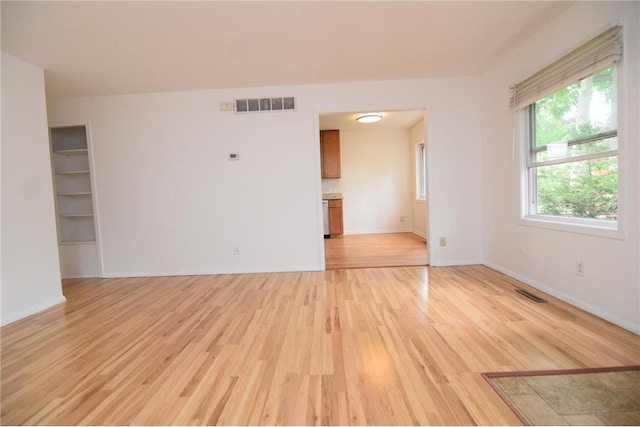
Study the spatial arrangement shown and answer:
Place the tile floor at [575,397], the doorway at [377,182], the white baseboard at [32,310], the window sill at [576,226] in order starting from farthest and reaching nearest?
the doorway at [377,182], the white baseboard at [32,310], the window sill at [576,226], the tile floor at [575,397]

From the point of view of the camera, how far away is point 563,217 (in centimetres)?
253

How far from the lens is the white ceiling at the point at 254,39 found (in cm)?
213

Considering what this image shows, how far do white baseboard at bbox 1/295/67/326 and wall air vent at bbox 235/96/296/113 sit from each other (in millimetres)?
2869

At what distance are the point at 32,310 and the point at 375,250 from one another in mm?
4293

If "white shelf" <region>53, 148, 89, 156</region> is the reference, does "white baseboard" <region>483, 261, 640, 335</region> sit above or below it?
below

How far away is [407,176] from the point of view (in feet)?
22.3

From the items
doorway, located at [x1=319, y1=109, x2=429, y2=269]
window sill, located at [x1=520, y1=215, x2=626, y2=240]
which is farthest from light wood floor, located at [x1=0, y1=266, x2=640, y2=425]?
doorway, located at [x1=319, y1=109, x2=429, y2=269]

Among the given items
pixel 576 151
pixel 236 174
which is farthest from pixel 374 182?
pixel 576 151

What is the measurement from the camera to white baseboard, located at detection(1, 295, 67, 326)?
2481 millimetres

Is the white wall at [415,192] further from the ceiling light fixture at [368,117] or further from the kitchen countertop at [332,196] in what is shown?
the kitchen countertop at [332,196]

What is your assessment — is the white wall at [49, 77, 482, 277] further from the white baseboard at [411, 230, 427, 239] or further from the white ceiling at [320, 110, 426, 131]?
the white baseboard at [411, 230, 427, 239]

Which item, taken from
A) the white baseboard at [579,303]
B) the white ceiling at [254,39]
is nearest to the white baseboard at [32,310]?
the white ceiling at [254,39]

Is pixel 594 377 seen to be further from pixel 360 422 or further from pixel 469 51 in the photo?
pixel 469 51

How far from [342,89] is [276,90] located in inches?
33.6
